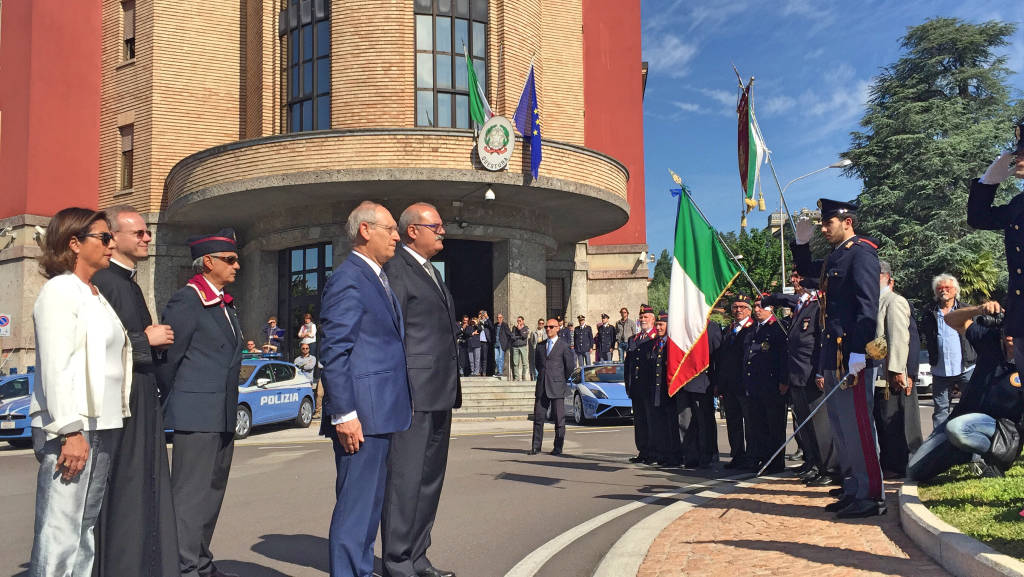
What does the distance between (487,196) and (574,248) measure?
377 inches

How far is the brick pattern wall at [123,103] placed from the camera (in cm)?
2783

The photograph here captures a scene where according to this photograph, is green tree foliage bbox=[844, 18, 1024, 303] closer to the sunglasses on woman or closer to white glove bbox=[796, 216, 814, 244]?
white glove bbox=[796, 216, 814, 244]

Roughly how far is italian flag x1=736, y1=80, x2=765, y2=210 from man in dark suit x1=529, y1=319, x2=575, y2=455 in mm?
3924

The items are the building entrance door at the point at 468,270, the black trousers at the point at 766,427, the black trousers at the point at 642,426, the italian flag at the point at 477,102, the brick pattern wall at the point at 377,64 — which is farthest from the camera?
the building entrance door at the point at 468,270

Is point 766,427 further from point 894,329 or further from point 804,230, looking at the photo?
point 804,230

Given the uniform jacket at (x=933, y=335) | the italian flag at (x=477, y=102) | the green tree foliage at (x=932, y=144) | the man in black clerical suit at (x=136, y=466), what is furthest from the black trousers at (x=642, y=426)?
the green tree foliage at (x=932, y=144)

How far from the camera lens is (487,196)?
22.0 meters

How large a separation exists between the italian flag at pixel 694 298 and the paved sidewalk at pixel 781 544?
8.34 feet

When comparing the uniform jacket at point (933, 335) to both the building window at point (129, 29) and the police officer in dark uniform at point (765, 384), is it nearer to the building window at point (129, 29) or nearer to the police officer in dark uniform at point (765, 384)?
the police officer in dark uniform at point (765, 384)

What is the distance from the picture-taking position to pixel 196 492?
4.60 metres

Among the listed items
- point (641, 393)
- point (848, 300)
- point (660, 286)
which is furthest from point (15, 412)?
point (660, 286)

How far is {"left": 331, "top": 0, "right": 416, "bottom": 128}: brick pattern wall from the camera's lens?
23469mm

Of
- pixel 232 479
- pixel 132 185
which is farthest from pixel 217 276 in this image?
pixel 132 185

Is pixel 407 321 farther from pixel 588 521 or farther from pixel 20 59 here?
pixel 20 59
